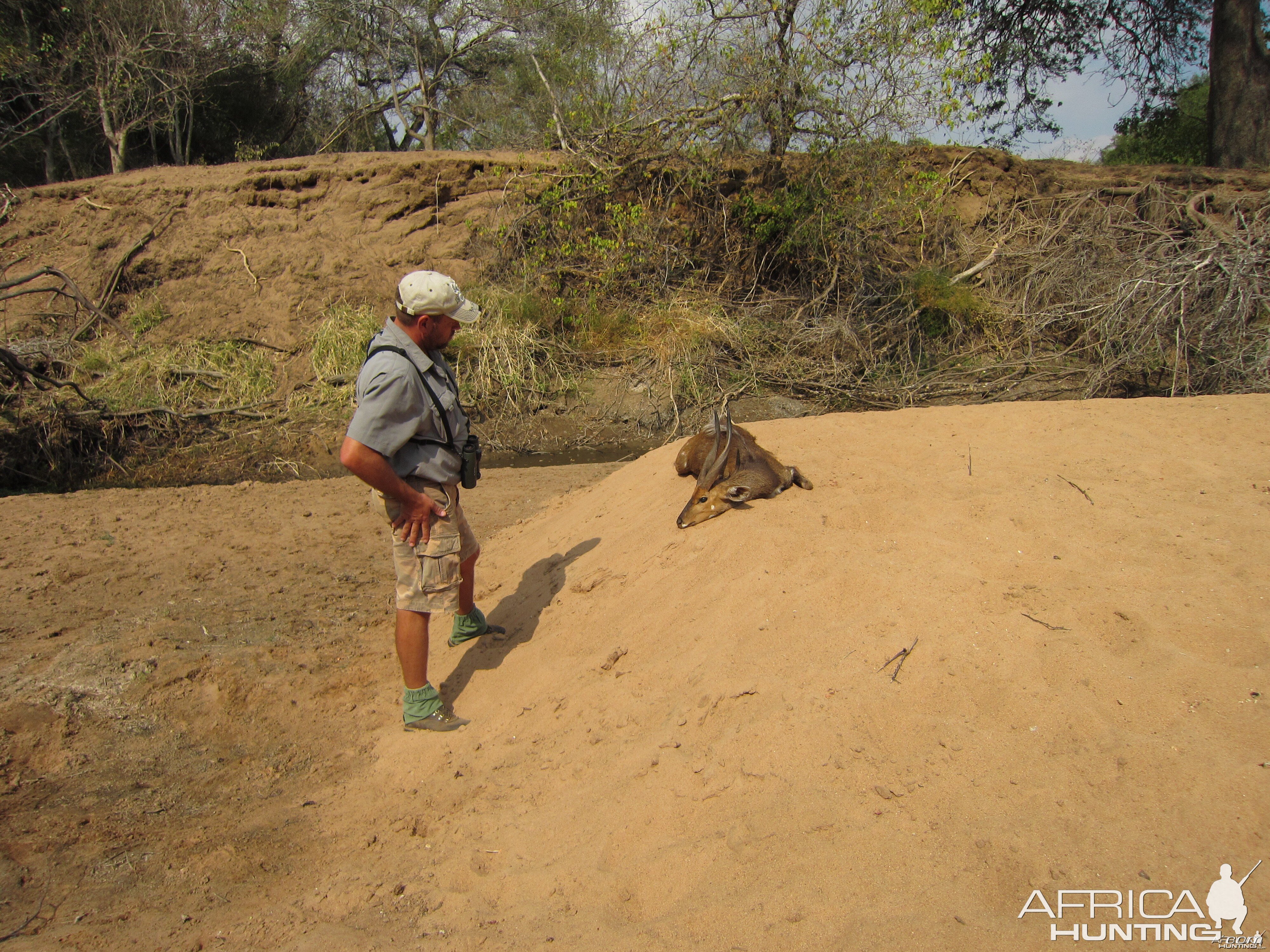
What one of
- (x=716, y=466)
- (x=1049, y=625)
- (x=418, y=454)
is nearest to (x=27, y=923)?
(x=418, y=454)

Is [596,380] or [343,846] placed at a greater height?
[596,380]

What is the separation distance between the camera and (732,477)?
4.25 metres

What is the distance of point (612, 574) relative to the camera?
4184 millimetres

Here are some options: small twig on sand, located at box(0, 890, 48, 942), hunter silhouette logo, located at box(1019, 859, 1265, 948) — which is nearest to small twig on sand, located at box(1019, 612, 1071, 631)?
hunter silhouette logo, located at box(1019, 859, 1265, 948)

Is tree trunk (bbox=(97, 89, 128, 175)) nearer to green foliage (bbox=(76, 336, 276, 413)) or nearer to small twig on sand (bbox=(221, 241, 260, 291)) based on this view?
small twig on sand (bbox=(221, 241, 260, 291))

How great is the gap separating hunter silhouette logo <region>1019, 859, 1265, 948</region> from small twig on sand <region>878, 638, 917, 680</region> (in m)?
0.88

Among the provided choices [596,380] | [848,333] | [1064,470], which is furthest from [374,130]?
→ [1064,470]

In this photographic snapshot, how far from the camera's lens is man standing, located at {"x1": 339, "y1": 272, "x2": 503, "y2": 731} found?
10.2 ft

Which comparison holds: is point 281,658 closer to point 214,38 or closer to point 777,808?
point 777,808

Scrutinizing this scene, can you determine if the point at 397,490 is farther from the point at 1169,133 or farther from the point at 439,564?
the point at 1169,133

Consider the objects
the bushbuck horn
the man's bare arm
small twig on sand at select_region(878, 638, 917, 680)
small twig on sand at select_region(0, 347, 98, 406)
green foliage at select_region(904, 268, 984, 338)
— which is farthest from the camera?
green foliage at select_region(904, 268, 984, 338)

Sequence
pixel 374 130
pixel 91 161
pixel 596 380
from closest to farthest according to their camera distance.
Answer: pixel 596 380
pixel 91 161
pixel 374 130

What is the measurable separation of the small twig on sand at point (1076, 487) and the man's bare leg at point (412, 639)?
312 centimetres

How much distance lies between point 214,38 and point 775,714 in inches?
680
